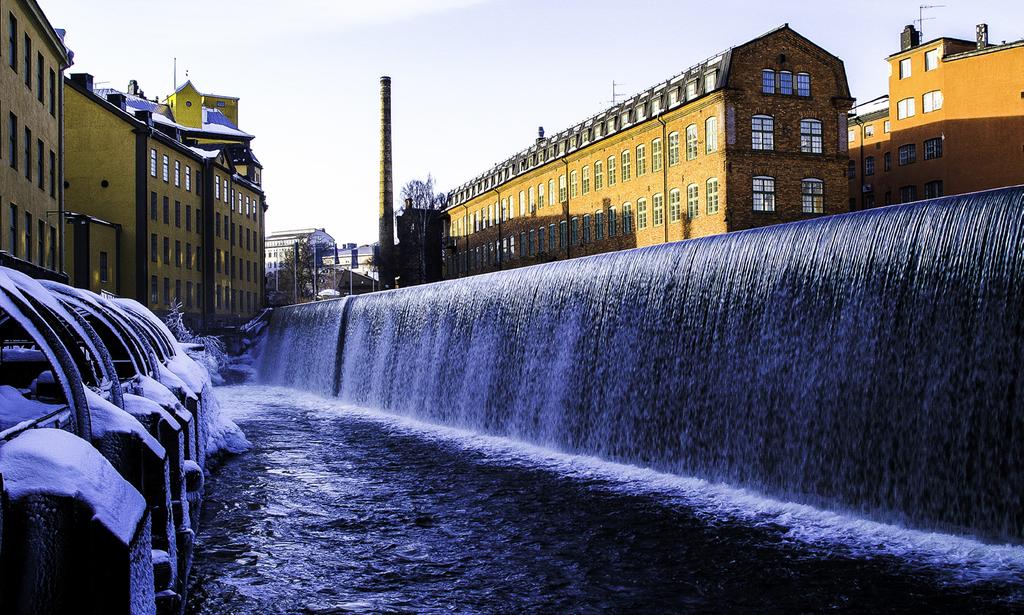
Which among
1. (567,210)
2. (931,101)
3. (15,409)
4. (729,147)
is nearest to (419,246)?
(567,210)

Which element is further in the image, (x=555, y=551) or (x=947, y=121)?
(x=947, y=121)

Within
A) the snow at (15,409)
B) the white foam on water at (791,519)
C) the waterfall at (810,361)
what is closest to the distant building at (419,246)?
the waterfall at (810,361)

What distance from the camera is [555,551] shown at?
8.99m

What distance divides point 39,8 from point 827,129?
99.0 ft

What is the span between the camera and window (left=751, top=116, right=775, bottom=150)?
36.6 metres

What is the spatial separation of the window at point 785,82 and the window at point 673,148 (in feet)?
15.6

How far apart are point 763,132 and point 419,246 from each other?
44268 mm

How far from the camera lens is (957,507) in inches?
345

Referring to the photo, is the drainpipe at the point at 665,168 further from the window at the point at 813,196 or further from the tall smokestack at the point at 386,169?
the tall smokestack at the point at 386,169

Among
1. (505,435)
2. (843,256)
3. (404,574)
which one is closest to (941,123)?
(505,435)

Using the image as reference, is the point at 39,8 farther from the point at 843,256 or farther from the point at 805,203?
the point at 805,203

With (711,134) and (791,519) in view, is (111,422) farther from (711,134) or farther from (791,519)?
(711,134)

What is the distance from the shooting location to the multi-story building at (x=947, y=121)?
45531mm

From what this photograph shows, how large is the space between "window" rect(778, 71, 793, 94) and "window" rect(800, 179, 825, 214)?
12.7 feet
